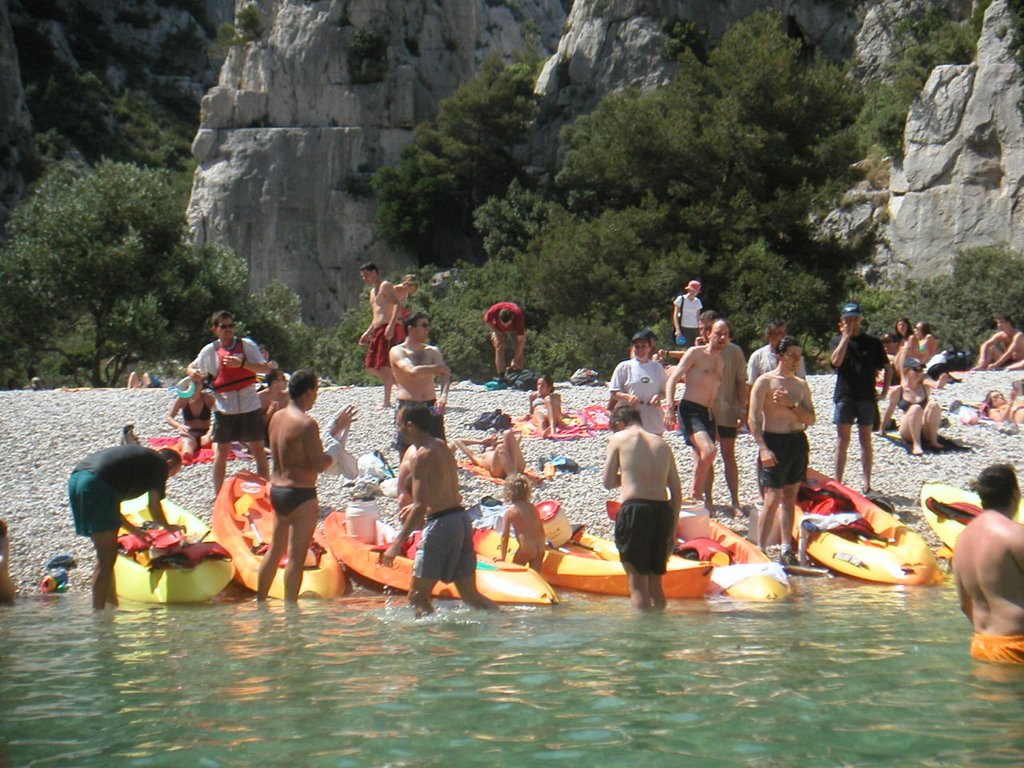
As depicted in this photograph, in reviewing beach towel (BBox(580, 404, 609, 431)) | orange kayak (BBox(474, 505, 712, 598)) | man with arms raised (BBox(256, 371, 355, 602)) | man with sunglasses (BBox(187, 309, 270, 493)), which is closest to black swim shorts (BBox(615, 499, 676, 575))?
orange kayak (BBox(474, 505, 712, 598))

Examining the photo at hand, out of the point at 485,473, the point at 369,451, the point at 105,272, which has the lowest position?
the point at 485,473

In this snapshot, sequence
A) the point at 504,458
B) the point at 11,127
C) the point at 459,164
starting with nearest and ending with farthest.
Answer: the point at 504,458
the point at 459,164
the point at 11,127

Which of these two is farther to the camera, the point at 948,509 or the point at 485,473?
the point at 485,473

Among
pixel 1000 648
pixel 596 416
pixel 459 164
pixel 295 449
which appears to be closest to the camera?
pixel 1000 648

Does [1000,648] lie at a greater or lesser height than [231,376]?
lesser

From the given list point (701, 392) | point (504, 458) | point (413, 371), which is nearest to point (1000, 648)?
point (701, 392)

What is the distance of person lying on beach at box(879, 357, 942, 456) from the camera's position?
13.3 metres

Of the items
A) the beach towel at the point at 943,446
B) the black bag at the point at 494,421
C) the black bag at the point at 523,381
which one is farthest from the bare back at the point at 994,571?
the black bag at the point at 523,381

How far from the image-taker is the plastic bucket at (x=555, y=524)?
10.2m

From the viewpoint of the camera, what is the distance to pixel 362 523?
10172 mm

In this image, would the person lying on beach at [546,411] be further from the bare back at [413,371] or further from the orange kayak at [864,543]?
the orange kayak at [864,543]

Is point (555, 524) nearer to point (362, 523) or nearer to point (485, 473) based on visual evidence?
point (362, 523)

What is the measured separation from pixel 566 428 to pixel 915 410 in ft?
12.9

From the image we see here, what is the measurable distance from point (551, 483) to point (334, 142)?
33840mm
